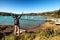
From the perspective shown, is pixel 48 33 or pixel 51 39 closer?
pixel 51 39

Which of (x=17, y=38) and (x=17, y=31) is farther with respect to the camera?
(x=17, y=31)

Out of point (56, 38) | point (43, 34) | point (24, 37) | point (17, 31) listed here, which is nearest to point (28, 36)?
point (24, 37)

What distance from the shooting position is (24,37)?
9.12 m

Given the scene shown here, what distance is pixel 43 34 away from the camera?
9.38 m

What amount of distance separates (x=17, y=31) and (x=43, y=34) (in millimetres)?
2895

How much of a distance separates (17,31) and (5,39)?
294 cm

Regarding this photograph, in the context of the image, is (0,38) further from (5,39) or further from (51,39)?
(51,39)

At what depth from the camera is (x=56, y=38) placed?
29.3 ft

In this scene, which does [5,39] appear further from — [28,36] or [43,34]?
[43,34]

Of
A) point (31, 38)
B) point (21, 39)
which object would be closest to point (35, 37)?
point (31, 38)

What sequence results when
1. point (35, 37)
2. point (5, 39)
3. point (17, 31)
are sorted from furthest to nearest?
point (17, 31)
point (35, 37)
point (5, 39)

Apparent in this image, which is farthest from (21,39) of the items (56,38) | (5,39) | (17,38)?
(56,38)

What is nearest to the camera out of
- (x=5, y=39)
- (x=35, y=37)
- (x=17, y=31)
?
(x=5, y=39)

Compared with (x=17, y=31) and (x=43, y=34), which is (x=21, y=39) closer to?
(x=43, y=34)
